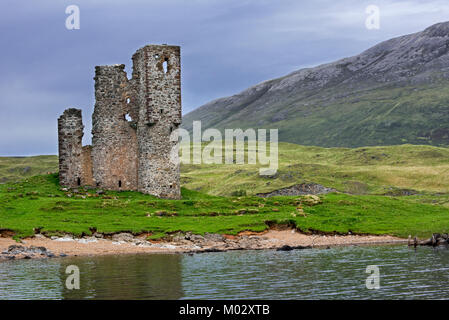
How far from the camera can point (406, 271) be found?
32.9 m

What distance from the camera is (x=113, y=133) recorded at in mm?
62406

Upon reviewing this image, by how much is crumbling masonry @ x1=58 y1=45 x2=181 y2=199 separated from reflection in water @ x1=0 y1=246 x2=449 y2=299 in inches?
818

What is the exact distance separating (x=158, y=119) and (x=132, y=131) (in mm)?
3273

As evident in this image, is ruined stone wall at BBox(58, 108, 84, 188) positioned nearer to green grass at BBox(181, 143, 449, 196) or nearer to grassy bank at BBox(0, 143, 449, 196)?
grassy bank at BBox(0, 143, 449, 196)

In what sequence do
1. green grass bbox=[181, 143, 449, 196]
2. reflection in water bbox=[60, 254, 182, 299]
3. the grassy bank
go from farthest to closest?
the grassy bank
green grass bbox=[181, 143, 449, 196]
reflection in water bbox=[60, 254, 182, 299]

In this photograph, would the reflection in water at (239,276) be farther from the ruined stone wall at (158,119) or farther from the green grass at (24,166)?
the green grass at (24,166)

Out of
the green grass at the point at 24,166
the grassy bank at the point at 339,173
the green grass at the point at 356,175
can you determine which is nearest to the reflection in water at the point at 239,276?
the grassy bank at the point at 339,173

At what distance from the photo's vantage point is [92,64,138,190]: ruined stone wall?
6209 centimetres

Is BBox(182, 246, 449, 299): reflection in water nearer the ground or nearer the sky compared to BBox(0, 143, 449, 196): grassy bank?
nearer the ground

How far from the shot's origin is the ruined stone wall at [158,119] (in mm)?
61000

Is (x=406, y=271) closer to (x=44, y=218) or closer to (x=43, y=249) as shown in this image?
(x=43, y=249)

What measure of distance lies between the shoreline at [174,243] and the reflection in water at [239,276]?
2129 millimetres

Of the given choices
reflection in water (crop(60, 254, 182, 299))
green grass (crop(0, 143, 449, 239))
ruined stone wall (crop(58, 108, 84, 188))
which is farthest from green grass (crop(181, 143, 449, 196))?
reflection in water (crop(60, 254, 182, 299))
